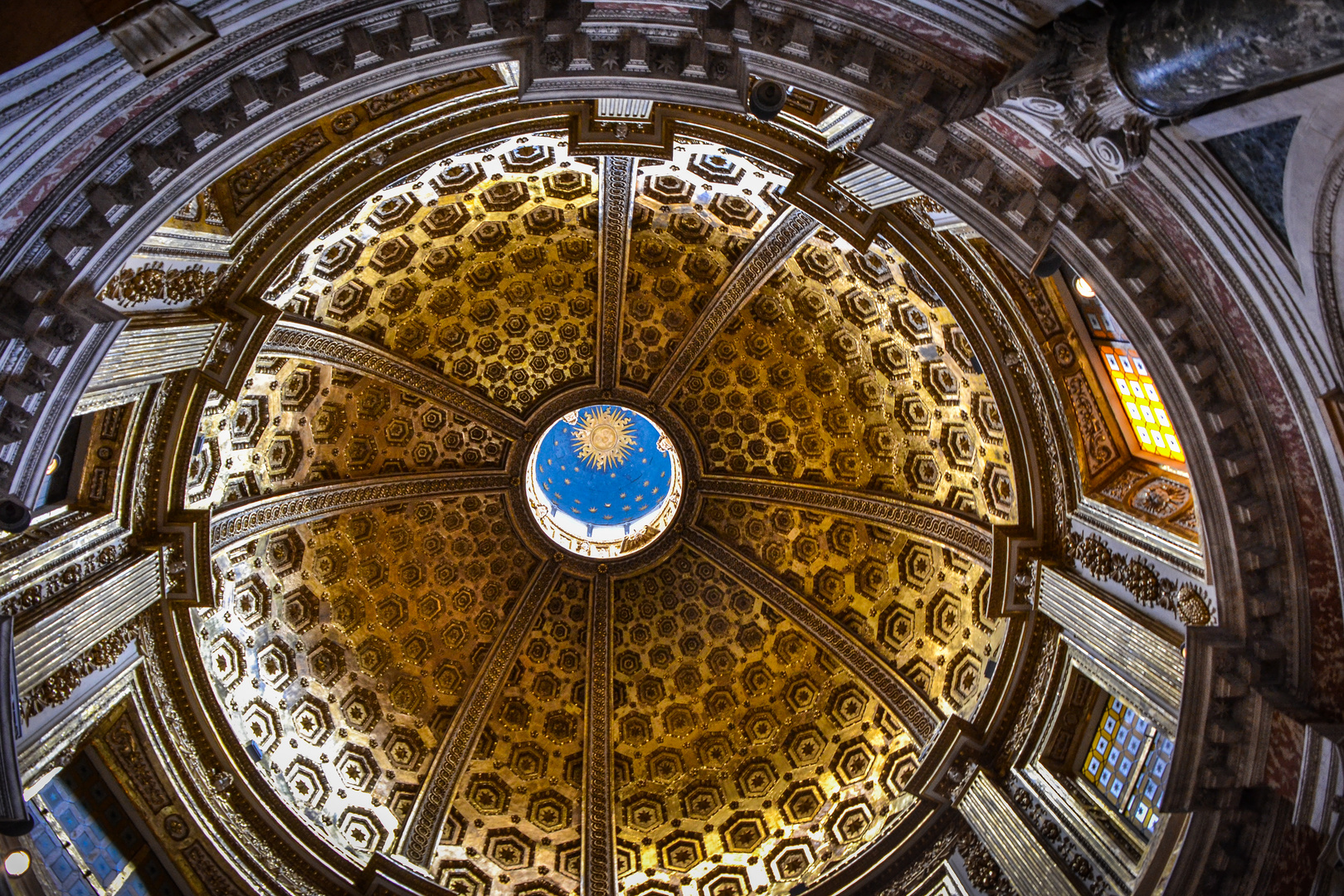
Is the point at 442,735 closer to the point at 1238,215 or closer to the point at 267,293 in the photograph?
the point at 267,293

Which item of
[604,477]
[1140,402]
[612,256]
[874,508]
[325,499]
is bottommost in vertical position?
[1140,402]

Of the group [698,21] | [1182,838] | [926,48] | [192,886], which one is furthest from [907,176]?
[192,886]

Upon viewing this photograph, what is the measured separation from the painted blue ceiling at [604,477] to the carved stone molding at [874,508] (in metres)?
2.54

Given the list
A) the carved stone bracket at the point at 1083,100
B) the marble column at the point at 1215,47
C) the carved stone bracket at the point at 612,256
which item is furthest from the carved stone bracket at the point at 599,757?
the marble column at the point at 1215,47

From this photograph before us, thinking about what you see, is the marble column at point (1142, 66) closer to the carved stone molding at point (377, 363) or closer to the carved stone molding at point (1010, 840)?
the carved stone molding at point (1010, 840)

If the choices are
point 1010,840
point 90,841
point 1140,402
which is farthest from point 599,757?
point 1140,402

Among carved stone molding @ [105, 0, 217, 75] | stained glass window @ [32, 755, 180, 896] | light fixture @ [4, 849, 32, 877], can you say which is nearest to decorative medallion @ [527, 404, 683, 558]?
stained glass window @ [32, 755, 180, 896]

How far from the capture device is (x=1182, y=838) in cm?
891

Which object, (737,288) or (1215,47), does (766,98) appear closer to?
(1215,47)

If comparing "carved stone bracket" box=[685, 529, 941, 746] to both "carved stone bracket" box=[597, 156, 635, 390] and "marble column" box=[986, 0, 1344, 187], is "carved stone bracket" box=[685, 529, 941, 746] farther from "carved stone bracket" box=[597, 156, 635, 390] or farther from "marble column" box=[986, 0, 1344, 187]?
"marble column" box=[986, 0, 1344, 187]

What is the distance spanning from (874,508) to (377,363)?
10.7 m

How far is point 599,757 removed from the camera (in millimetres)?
19453

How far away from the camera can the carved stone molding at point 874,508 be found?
593 inches

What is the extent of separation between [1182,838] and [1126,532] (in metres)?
3.46
